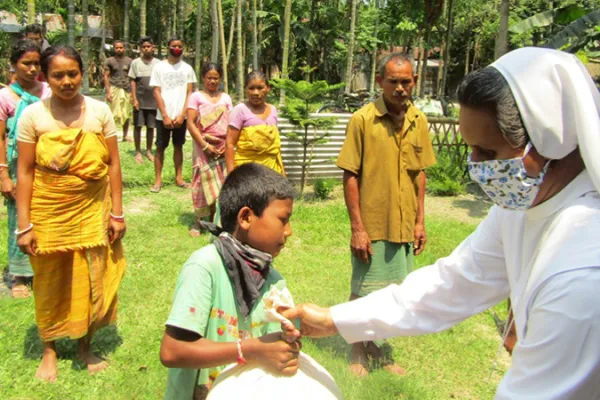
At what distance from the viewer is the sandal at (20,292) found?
4.67 metres

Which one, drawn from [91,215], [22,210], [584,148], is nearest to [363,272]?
[91,215]

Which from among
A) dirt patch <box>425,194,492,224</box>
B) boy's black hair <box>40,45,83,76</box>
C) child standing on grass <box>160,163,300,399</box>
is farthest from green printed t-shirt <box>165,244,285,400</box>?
dirt patch <box>425,194,492,224</box>

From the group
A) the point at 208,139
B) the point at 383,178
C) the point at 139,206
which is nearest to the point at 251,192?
the point at 383,178

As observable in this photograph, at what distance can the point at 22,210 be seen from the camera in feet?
11.2

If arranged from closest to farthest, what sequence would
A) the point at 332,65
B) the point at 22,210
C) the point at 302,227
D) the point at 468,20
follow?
the point at 22,210 → the point at 302,227 → the point at 332,65 → the point at 468,20

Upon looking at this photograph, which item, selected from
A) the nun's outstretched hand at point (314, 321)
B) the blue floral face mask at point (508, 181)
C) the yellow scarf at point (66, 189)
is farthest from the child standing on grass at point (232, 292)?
the yellow scarf at point (66, 189)

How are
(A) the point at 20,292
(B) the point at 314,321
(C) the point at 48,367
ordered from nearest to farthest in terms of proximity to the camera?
(B) the point at 314,321, (C) the point at 48,367, (A) the point at 20,292

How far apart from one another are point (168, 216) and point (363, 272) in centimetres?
383

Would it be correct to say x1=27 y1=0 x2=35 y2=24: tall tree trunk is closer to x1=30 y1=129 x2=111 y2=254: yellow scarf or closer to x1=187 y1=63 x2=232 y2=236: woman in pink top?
x1=187 y1=63 x2=232 y2=236: woman in pink top

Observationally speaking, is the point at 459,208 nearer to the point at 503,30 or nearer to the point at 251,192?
the point at 503,30

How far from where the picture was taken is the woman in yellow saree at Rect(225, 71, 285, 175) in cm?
553

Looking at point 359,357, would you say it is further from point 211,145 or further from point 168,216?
point 168,216

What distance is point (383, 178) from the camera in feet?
12.3

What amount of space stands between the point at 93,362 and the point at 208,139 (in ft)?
10.4
